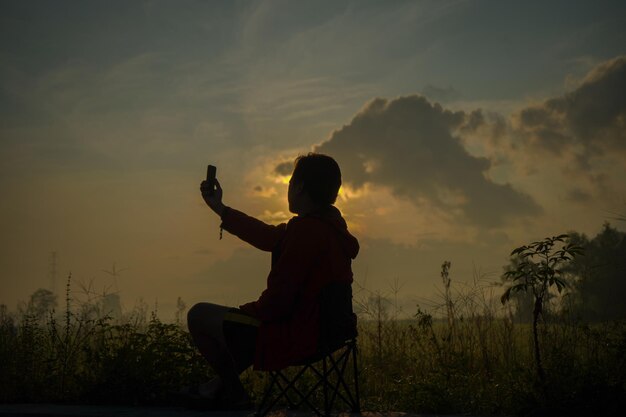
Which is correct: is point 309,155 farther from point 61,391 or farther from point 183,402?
point 61,391

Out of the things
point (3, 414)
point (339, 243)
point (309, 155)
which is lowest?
point (3, 414)

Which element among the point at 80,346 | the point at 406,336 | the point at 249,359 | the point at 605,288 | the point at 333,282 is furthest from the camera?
the point at 605,288

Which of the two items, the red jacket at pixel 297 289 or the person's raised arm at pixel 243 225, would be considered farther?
the person's raised arm at pixel 243 225

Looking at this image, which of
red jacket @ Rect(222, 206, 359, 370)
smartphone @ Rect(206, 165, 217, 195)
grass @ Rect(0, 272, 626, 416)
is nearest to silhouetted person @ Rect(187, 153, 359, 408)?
red jacket @ Rect(222, 206, 359, 370)

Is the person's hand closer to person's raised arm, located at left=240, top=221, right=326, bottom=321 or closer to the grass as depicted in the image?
person's raised arm, located at left=240, top=221, right=326, bottom=321

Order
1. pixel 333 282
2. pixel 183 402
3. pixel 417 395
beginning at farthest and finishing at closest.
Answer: pixel 417 395, pixel 183 402, pixel 333 282

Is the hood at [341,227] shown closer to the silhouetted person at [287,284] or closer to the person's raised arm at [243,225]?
the silhouetted person at [287,284]

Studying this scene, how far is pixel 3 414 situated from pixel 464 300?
19.6 feet

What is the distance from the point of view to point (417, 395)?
5.57 meters

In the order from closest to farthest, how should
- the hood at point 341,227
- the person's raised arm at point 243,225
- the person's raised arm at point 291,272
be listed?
the person's raised arm at point 291,272 → the hood at point 341,227 → the person's raised arm at point 243,225

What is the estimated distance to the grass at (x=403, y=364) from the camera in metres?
5.25

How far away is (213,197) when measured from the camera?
15.5ft

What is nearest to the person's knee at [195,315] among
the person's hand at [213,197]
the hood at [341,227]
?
the person's hand at [213,197]

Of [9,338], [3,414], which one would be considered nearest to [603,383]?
[3,414]
